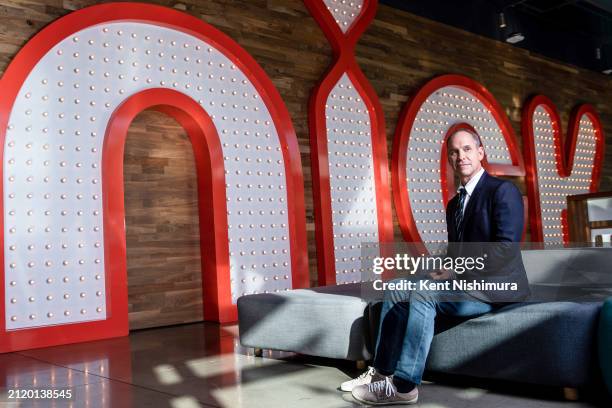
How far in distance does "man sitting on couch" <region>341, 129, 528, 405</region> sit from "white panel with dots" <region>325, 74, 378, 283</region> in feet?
11.8

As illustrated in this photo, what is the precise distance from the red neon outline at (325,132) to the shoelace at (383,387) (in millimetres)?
3594

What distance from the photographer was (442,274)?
261 centimetres

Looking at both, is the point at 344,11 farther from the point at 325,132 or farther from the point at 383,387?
the point at 383,387

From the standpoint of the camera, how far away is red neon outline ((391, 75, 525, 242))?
696cm

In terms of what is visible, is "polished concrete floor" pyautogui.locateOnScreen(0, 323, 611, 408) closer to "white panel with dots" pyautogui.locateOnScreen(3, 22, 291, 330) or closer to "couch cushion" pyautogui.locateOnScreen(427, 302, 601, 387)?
"couch cushion" pyautogui.locateOnScreen(427, 302, 601, 387)

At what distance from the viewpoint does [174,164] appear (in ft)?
18.0

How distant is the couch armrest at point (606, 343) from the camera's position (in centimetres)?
231

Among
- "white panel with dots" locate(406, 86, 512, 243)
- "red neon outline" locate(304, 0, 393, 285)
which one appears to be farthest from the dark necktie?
"white panel with dots" locate(406, 86, 512, 243)

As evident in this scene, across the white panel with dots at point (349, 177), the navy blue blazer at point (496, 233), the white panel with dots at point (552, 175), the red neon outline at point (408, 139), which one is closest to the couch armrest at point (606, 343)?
the navy blue blazer at point (496, 233)

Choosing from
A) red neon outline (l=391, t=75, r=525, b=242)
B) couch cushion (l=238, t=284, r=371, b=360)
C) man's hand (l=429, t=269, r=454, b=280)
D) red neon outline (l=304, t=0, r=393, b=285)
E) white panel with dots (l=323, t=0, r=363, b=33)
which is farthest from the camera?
red neon outline (l=391, t=75, r=525, b=242)

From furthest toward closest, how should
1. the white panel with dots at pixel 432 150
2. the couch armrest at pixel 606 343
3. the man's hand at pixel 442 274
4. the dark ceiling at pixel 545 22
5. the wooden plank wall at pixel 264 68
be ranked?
the dark ceiling at pixel 545 22, the white panel with dots at pixel 432 150, the wooden plank wall at pixel 264 68, the man's hand at pixel 442 274, the couch armrest at pixel 606 343

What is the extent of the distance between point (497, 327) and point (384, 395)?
0.60m

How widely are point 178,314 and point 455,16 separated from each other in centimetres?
551

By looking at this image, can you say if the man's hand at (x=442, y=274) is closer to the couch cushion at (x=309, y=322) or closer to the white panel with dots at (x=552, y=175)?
the couch cushion at (x=309, y=322)
